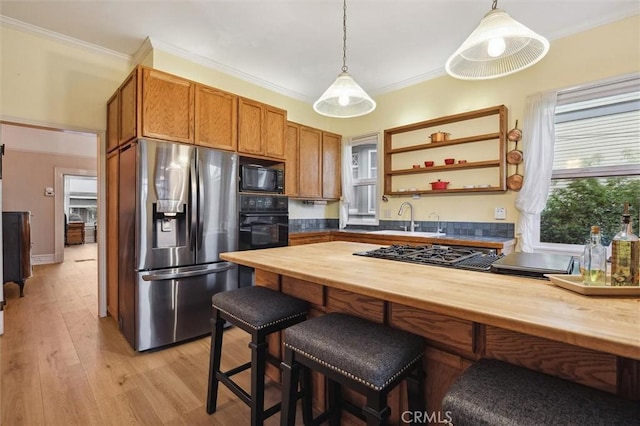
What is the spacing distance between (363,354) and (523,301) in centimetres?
51

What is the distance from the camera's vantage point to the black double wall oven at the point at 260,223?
3.03m

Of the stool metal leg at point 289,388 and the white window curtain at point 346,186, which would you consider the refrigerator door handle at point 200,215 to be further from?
the white window curtain at point 346,186

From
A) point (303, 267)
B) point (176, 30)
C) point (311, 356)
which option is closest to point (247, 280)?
point (303, 267)

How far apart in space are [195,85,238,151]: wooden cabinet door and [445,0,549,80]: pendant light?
2.03 m

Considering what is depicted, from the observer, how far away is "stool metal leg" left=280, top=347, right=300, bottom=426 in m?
1.20

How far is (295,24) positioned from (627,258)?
9.34ft

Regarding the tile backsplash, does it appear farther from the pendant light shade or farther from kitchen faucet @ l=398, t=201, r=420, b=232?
the pendant light shade

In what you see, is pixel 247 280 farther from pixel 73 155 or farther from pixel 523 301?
pixel 73 155

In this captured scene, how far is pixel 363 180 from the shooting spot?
15.1 feet

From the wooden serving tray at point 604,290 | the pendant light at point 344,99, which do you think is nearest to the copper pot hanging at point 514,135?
the pendant light at point 344,99

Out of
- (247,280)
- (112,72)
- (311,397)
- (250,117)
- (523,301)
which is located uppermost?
(112,72)

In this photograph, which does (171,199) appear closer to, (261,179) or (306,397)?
(261,179)

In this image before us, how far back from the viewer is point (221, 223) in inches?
112

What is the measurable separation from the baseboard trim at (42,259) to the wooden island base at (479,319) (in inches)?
267
